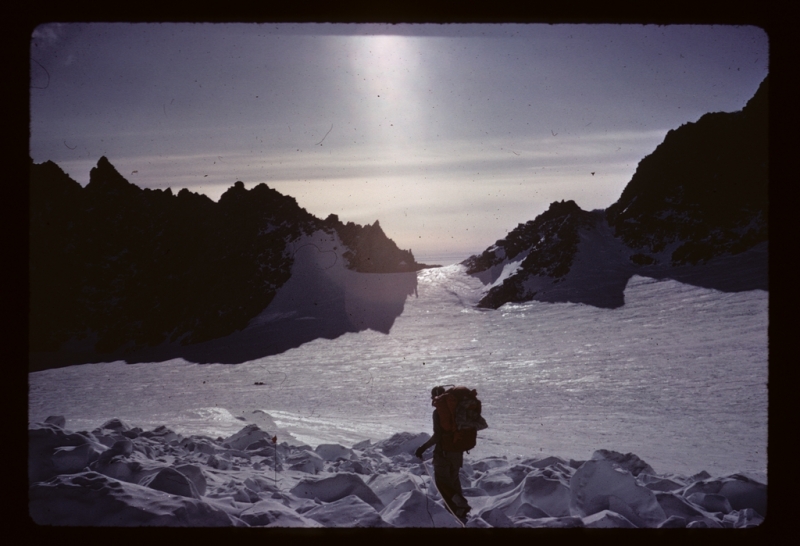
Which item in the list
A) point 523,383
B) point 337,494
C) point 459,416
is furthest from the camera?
point 523,383

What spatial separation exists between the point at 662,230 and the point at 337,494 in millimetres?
59513

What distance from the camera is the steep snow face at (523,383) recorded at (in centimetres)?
1345

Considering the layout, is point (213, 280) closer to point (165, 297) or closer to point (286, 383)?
point (165, 297)

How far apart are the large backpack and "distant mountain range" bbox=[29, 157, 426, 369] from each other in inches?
2025

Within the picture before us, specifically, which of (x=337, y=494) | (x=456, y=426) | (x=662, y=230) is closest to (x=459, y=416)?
(x=456, y=426)

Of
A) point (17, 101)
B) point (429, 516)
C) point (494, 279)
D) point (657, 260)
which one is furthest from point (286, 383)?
point (657, 260)

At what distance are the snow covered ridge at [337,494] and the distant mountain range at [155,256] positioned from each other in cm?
4980

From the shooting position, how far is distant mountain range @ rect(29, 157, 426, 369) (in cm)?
5966

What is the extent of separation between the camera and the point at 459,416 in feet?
18.7

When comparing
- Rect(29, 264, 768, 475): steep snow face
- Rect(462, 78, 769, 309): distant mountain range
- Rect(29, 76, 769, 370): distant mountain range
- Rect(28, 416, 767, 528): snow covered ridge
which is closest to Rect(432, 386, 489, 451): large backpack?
Rect(28, 416, 767, 528): snow covered ridge

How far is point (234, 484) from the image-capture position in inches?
249

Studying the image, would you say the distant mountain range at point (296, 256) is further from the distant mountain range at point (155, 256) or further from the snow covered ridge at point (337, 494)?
the snow covered ridge at point (337, 494)

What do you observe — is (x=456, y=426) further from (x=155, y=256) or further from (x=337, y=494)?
(x=155, y=256)

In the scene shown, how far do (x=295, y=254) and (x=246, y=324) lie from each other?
16.8 metres
